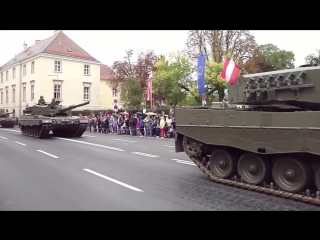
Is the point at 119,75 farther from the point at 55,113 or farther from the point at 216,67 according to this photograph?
the point at 55,113

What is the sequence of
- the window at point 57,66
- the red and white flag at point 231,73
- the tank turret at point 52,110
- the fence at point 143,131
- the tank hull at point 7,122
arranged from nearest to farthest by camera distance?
the red and white flag at point 231,73
the fence at point 143,131
the tank turret at point 52,110
the tank hull at point 7,122
the window at point 57,66

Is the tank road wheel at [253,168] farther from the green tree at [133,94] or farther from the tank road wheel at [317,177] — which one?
the green tree at [133,94]

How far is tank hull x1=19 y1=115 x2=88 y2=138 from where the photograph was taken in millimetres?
20891

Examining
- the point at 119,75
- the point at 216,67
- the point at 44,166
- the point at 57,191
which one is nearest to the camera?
the point at 57,191

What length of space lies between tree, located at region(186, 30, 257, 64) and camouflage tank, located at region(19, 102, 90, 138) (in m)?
23.2

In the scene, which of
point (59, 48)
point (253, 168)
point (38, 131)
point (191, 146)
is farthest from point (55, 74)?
point (253, 168)

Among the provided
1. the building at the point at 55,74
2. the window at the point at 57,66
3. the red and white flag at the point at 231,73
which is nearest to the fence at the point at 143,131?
the red and white flag at the point at 231,73

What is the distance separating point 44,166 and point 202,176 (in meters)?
4.76

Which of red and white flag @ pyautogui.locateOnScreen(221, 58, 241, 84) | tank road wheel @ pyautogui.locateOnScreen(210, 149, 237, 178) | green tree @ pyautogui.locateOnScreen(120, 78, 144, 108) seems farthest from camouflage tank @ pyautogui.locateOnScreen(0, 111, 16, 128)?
tank road wheel @ pyautogui.locateOnScreen(210, 149, 237, 178)

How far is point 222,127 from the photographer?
8062mm

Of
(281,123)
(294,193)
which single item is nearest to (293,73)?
(281,123)

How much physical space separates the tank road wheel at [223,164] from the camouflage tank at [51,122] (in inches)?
575

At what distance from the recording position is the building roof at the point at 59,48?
4942 centimetres

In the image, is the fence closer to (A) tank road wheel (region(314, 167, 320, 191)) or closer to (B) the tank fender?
(B) the tank fender
